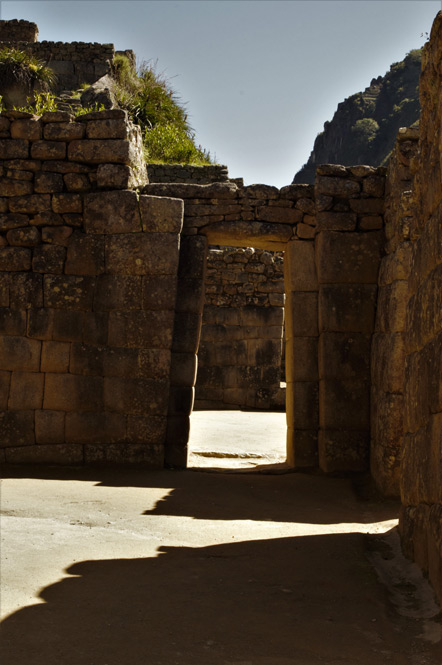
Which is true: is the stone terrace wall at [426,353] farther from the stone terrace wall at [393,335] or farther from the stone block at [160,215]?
the stone block at [160,215]

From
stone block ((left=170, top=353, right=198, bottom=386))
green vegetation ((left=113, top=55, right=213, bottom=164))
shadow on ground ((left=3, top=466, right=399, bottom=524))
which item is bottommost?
shadow on ground ((left=3, top=466, right=399, bottom=524))

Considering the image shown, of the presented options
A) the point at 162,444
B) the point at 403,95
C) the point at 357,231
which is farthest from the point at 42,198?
the point at 403,95

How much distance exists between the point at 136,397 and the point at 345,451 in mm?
2499

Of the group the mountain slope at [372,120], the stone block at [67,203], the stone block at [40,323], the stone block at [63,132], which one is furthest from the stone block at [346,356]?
the mountain slope at [372,120]

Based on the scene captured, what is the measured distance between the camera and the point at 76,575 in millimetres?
4445

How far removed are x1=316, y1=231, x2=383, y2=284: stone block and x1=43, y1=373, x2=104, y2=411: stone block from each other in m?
3.01

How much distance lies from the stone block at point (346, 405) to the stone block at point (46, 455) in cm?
292

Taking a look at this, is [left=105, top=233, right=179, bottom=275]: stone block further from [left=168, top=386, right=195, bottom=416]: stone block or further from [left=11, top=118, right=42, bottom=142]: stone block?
[left=11, top=118, right=42, bottom=142]: stone block

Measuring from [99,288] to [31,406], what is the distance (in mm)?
1580

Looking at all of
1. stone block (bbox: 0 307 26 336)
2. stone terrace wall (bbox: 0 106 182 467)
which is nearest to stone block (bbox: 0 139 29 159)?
stone terrace wall (bbox: 0 106 182 467)

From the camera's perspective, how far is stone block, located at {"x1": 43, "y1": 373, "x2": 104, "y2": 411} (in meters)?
8.26

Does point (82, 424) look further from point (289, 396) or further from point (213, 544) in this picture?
point (213, 544)

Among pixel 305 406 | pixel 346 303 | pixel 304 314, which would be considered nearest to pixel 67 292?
pixel 304 314

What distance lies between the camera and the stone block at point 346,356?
8328 mm
